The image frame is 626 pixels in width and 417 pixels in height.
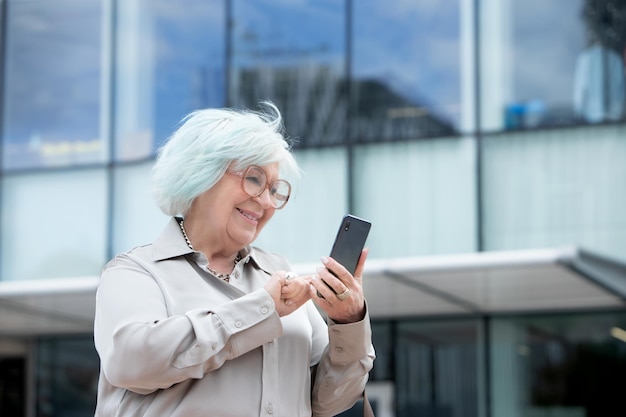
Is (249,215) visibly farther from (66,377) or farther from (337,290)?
(66,377)

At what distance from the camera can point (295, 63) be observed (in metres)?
12.7

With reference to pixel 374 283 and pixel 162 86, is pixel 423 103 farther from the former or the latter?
pixel 162 86

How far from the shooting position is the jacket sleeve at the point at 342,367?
2.80 m

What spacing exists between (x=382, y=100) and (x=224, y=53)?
1852 millimetres

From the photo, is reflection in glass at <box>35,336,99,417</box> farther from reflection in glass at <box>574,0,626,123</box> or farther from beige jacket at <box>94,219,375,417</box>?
beige jacket at <box>94,219,375,417</box>

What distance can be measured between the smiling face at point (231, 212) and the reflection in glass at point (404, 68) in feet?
30.5

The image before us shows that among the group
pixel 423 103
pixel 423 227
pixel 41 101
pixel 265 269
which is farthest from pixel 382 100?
pixel 265 269

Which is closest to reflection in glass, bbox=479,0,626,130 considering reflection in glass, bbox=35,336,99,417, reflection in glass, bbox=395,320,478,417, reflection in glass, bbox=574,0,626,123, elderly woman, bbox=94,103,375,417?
reflection in glass, bbox=574,0,626,123

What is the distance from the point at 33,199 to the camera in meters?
13.4

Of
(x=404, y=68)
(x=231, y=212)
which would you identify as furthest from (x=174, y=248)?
(x=404, y=68)

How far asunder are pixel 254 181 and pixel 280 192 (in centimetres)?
8

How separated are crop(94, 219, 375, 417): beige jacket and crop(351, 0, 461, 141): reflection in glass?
30.4 feet

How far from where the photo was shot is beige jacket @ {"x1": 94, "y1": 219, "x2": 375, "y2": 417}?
101 inches

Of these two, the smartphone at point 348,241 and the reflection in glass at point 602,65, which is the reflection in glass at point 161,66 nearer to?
the reflection in glass at point 602,65
